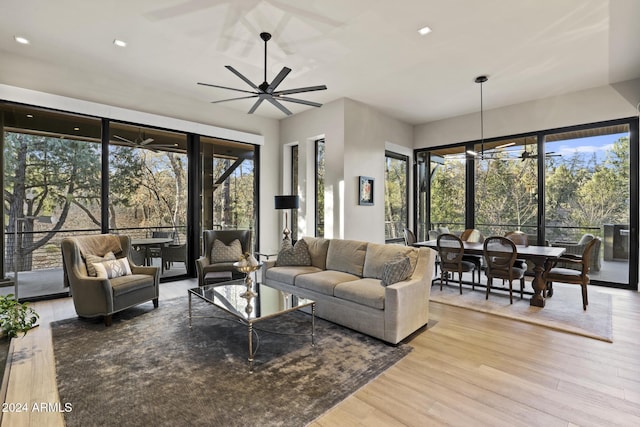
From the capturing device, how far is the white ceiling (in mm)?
3104

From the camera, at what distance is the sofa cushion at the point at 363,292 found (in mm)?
3018

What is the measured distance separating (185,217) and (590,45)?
6.38m

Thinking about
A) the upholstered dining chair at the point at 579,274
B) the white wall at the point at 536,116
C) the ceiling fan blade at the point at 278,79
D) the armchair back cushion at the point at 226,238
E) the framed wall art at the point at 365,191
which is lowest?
the upholstered dining chair at the point at 579,274

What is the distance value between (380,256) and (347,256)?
498 millimetres

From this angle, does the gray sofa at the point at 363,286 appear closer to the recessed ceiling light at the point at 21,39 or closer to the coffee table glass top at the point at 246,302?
the coffee table glass top at the point at 246,302

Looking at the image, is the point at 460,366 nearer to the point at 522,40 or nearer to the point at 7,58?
the point at 522,40

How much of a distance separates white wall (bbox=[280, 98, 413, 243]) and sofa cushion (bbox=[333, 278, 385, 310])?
7.47 feet

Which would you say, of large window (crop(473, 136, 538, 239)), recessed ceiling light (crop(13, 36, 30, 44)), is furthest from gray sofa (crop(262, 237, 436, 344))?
recessed ceiling light (crop(13, 36, 30, 44))

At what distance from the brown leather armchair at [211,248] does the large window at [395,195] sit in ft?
10.1

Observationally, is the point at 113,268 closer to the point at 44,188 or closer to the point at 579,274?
the point at 44,188

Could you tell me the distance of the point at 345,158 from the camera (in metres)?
5.59

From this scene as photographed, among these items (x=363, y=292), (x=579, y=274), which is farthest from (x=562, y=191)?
(x=363, y=292)

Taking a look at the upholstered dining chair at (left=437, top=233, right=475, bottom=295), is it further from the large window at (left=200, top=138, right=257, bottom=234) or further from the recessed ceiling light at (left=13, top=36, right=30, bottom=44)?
the recessed ceiling light at (left=13, top=36, right=30, bottom=44)

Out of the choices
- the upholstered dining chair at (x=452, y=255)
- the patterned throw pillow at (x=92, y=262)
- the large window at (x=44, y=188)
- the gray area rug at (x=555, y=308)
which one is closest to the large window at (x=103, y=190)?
the large window at (x=44, y=188)
